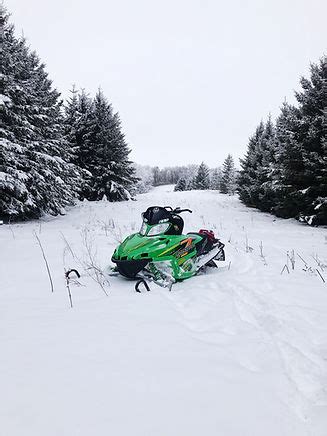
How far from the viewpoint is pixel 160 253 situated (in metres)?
4.63

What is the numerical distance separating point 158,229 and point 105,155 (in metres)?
19.7

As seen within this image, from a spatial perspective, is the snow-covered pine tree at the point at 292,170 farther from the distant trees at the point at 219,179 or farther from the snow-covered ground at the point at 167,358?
the distant trees at the point at 219,179

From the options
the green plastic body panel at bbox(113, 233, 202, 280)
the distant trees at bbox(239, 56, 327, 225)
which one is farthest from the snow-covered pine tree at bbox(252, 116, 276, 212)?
the green plastic body panel at bbox(113, 233, 202, 280)

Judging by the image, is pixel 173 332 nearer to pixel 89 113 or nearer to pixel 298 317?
pixel 298 317

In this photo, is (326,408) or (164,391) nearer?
(326,408)

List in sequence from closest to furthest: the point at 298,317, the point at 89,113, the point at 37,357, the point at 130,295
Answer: the point at 37,357 < the point at 298,317 < the point at 130,295 < the point at 89,113

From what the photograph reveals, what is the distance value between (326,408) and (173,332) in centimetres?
141

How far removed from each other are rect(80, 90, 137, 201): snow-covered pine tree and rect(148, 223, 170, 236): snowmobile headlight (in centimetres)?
1899

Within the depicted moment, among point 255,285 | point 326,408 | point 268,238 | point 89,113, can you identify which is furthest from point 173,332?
point 89,113

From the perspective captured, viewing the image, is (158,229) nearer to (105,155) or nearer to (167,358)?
(167,358)

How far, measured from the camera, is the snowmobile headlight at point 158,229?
4.84 metres

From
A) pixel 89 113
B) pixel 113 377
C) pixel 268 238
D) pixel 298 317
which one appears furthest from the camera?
Result: pixel 89 113

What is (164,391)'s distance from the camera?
75.8 inches

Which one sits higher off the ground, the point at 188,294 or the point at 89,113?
the point at 89,113
